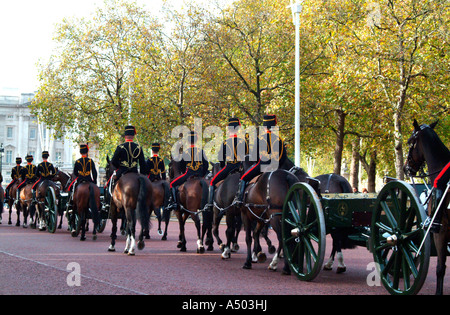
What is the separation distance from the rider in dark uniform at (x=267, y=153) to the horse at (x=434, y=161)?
316 cm

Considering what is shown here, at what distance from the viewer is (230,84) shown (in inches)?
1159

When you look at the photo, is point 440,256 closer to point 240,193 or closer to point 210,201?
point 240,193

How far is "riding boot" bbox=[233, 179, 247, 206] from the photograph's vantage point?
11641 mm

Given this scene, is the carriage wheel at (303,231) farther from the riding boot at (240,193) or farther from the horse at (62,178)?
the horse at (62,178)

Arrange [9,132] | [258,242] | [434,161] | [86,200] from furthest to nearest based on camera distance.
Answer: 1. [9,132]
2. [86,200]
3. [258,242]
4. [434,161]

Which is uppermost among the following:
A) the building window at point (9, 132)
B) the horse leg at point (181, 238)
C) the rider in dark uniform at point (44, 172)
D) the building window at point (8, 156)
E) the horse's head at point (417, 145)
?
the building window at point (9, 132)

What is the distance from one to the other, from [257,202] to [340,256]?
171 cm

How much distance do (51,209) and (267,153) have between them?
10525 mm

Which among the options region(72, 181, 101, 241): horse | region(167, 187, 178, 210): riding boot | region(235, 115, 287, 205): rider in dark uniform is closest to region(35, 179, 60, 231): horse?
region(72, 181, 101, 241): horse

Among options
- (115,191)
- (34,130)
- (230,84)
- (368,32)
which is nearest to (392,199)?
(115,191)

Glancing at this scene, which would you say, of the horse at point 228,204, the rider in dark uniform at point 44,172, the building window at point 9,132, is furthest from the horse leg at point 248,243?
the building window at point 9,132

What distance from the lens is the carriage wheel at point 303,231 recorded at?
8758 mm

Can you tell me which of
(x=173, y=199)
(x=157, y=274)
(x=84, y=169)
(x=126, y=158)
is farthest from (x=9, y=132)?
(x=157, y=274)

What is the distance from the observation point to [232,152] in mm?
13086
